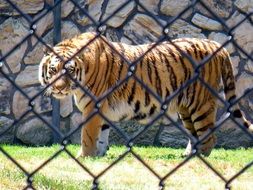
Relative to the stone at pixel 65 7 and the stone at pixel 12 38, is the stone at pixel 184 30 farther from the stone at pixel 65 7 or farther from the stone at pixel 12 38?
the stone at pixel 12 38

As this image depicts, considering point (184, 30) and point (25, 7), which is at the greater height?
point (25, 7)

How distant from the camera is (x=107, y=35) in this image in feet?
32.4

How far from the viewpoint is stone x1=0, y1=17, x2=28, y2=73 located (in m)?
9.78

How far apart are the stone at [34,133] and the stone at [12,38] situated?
0.66 metres

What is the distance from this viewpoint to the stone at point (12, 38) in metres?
9.78

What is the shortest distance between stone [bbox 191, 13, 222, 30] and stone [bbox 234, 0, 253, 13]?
0.31 metres

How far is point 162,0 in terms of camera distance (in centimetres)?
980

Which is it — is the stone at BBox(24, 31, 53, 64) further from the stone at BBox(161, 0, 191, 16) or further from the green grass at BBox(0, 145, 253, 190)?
the green grass at BBox(0, 145, 253, 190)

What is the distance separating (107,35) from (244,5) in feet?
5.40

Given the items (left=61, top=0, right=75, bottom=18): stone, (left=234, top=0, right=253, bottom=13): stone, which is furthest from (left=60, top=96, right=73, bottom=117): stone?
(left=234, top=0, right=253, bottom=13): stone

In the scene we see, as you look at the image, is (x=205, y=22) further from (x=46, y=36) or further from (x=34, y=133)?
(x=34, y=133)

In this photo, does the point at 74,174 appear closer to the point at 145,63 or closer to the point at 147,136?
the point at 145,63

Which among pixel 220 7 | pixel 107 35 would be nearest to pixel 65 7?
pixel 107 35

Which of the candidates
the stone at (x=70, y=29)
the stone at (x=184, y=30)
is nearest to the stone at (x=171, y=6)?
the stone at (x=184, y=30)
